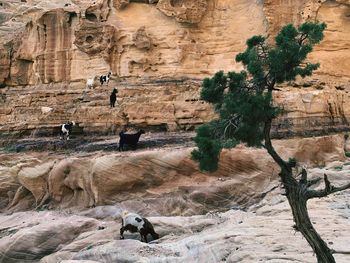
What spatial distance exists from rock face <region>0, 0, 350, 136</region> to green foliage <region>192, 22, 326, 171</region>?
39.1 feet

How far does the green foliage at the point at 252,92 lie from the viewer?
10180mm

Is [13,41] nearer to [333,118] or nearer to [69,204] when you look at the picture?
[69,204]

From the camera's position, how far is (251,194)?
61.5 feet

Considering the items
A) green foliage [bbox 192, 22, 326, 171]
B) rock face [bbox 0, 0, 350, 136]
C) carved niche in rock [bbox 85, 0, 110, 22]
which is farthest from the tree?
carved niche in rock [bbox 85, 0, 110, 22]

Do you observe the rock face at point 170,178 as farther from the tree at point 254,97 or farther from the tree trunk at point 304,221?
the tree trunk at point 304,221

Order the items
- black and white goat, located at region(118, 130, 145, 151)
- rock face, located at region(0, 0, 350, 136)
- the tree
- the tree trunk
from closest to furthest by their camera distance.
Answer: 1. the tree trunk
2. the tree
3. black and white goat, located at region(118, 130, 145, 151)
4. rock face, located at region(0, 0, 350, 136)

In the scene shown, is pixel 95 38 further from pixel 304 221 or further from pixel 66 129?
pixel 304 221

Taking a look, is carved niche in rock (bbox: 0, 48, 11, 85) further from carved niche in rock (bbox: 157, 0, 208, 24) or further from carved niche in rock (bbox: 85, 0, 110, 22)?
carved niche in rock (bbox: 157, 0, 208, 24)

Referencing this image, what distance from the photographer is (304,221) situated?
9258 millimetres

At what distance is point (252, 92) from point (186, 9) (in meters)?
18.6

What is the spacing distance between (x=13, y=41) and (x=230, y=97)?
28.1 m

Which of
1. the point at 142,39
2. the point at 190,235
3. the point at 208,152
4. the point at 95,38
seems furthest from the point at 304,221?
the point at 95,38

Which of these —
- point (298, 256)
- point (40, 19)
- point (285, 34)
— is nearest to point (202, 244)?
point (298, 256)

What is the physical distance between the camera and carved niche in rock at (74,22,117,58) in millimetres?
29750
